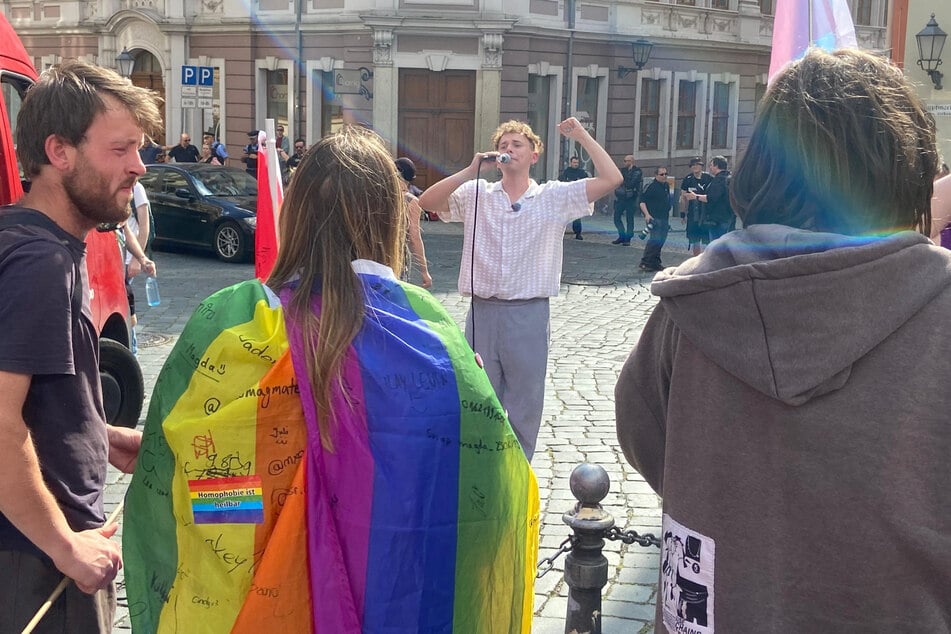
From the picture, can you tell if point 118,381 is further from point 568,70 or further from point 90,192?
point 568,70

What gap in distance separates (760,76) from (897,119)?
3263 centimetres

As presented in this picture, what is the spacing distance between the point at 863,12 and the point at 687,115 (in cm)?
846

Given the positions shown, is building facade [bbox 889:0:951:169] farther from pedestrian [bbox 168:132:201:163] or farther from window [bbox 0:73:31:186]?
window [bbox 0:73:31:186]

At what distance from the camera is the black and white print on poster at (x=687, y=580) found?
1811 mm

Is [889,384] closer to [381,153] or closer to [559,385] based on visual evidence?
[381,153]

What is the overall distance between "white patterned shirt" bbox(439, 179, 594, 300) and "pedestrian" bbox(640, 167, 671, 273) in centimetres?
1091

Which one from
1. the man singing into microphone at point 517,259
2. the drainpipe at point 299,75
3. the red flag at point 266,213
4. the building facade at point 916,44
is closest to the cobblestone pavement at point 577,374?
the man singing into microphone at point 517,259

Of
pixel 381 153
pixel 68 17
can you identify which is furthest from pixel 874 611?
pixel 68 17

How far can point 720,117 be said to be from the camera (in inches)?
1255

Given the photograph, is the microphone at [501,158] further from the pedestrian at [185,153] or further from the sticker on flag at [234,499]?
the pedestrian at [185,153]

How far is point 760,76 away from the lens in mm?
32719

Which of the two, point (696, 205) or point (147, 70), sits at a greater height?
point (147, 70)

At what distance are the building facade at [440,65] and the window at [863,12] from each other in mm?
4029

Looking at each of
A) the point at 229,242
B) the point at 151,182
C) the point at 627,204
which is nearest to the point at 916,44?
the point at 627,204
